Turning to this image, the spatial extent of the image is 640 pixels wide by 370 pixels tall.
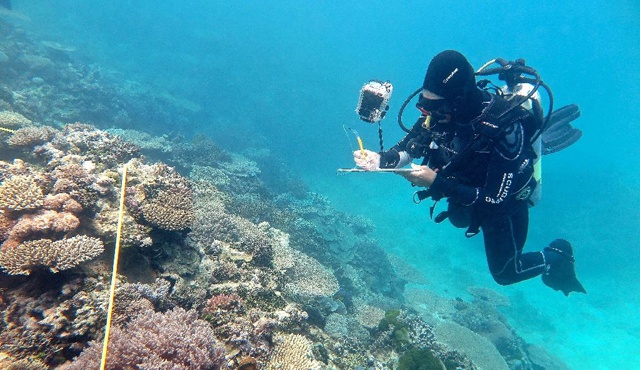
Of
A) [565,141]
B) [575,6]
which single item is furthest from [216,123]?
[575,6]

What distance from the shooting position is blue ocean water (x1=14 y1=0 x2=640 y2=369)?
23.2 meters

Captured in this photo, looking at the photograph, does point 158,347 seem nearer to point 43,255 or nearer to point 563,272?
point 43,255

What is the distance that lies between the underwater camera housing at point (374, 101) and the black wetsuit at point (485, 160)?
2.15 ft

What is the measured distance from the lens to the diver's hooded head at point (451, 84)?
149 inches

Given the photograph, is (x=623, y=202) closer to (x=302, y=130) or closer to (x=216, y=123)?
(x=302, y=130)

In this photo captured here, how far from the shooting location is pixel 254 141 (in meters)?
27.7

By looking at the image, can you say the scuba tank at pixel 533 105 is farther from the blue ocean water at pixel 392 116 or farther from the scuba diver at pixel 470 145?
the blue ocean water at pixel 392 116

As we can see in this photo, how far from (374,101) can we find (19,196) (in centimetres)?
450

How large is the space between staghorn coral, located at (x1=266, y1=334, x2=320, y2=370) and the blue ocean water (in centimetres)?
1775

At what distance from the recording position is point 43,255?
10.3 ft

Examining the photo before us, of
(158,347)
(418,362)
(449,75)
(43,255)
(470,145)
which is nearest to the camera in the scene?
(158,347)

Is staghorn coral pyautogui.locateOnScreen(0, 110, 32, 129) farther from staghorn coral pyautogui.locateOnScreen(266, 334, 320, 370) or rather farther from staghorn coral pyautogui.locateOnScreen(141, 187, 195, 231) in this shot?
staghorn coral pyautogui.locateOnScreen(266, 334, 320, 370)

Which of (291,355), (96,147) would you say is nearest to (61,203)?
(96,147)

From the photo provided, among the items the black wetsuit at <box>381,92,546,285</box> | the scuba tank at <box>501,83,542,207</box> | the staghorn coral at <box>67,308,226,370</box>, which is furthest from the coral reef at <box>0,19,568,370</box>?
the scuba tank at <box>501,83,542,207</box>
